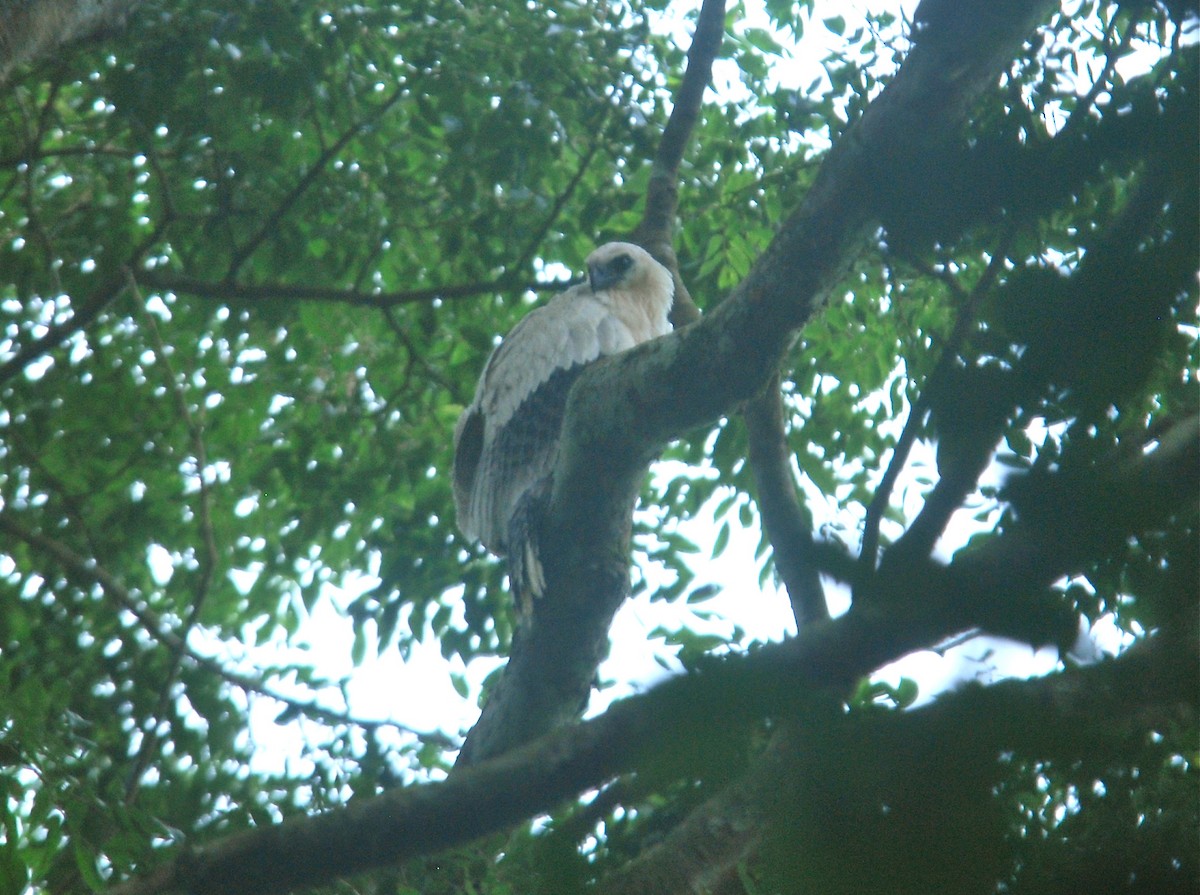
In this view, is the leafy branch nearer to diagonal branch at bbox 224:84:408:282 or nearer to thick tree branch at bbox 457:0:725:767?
thick tree branch at bbox 457:0:725:767

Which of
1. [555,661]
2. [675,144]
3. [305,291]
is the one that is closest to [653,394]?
[555,661]

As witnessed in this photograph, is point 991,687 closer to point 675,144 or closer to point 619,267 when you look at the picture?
point 675,144

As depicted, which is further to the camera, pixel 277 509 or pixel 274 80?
pixel 277 509

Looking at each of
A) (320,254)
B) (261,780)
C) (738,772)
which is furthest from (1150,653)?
(320,254)

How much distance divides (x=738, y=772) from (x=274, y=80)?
15.7 feet

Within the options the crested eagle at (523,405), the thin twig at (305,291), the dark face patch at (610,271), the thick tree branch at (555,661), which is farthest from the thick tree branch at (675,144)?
the thick tree branch at (555,661)

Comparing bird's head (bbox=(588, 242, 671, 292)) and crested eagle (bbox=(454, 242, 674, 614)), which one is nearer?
crested eagle (bbox=(454, 242, 674, 614))

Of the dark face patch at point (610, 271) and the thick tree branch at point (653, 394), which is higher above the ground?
the dark face patch at point (610, 271)

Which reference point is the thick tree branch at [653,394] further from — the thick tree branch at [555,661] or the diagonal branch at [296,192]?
the diagonal branch at [296,192]

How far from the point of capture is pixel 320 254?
231 inches

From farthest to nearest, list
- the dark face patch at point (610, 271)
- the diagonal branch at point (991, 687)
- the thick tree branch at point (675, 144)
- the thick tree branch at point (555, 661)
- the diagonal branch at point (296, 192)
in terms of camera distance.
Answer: the dark face patch at point (610, 271), the diagonal branch at point (296, 192), the thick tree branch at point (675, 144), the thick tree branch at point (555, 661), the diagonal branch at point (991, 687)

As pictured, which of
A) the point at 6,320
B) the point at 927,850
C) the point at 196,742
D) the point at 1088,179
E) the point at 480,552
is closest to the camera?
the point at 927,850

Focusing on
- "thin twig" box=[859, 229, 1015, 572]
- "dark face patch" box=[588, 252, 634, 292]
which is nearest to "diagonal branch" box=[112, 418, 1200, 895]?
"thin twig" box=[859, 229, 1015, 572]

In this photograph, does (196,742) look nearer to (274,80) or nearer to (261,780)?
(261,780)
